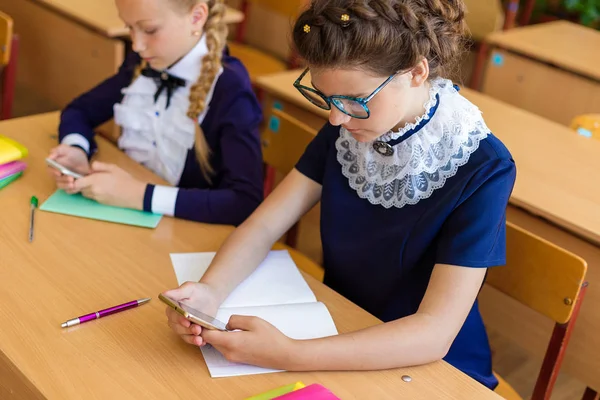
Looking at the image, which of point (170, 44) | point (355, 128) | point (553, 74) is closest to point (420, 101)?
point (355, 128)

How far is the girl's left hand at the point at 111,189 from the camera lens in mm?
1486

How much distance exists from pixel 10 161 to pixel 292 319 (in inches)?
29.9

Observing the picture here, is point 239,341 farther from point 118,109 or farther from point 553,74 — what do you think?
point 553,74

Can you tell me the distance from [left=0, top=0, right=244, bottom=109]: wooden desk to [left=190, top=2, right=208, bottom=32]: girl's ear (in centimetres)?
117

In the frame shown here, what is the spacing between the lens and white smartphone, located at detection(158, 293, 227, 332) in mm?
1062

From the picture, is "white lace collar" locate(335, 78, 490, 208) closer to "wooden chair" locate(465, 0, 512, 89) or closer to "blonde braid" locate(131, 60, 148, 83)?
"blonde braid" locate(131, 60, 148, 83)

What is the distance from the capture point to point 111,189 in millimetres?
1493

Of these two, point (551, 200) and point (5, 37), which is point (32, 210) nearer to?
point (5, 37)

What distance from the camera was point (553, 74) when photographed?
3.05m

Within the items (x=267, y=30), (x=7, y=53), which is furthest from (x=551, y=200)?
(x=267, y=30)

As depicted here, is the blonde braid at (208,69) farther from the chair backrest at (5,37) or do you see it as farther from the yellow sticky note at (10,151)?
the chair backrest at (5,37)

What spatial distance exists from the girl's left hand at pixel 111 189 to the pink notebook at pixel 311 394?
A: 645mm

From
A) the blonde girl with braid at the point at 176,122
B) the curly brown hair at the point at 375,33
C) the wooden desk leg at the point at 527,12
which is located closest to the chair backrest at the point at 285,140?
the blonde girl with braid at the point at 176,122

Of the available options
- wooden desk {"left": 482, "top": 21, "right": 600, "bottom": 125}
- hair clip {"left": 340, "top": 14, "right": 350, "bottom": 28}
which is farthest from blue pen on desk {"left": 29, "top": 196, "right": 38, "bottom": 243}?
wooden desk {"left": 482, "top": 21, "right": 600, "bottom": 125}
